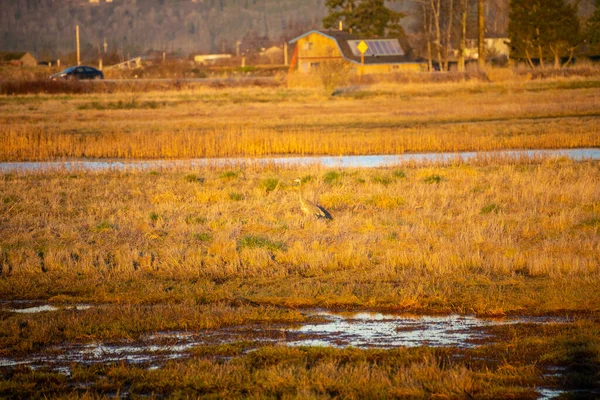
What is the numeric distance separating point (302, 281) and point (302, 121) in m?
25.9

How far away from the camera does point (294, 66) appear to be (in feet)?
276

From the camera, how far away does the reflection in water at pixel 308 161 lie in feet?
75.1

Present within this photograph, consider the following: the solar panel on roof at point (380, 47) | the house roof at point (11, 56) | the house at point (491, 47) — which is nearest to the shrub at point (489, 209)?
the solar panel on roof at point (380, 47)

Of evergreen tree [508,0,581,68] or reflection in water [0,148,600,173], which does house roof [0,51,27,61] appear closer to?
evergreen tree [508,0,581,68]

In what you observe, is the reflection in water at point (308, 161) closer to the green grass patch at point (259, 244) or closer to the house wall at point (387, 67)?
the green grass patch at point (259, 244)

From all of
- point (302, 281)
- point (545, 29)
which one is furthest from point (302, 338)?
point (545, 29)

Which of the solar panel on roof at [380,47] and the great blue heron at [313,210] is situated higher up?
the solar panel on roof at [380,47]

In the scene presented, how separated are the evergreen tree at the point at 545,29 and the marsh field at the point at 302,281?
162 ft

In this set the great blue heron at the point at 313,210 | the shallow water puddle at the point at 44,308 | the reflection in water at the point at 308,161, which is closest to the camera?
the shallow water puddle at the point at 44,308

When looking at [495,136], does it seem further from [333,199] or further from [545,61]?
[545,61]

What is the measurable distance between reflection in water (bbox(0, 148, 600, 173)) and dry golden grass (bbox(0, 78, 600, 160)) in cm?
150

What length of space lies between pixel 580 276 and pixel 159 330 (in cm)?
557

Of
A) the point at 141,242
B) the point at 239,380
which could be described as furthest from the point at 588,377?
the point at 141,242

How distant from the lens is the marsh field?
7.05 metres
